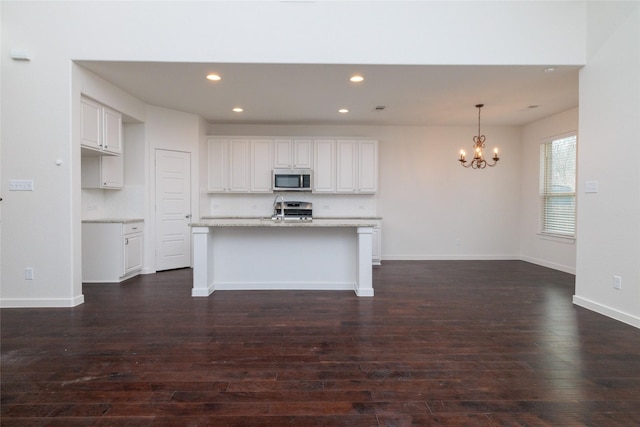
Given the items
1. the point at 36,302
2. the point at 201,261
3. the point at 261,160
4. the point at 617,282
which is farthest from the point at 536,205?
the point at 36,302

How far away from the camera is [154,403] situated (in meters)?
1.96

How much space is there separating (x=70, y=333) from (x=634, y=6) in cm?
605

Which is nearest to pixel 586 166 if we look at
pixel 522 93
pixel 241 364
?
pixel 522 93

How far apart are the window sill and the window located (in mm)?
52

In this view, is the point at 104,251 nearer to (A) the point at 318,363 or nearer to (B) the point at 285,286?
(B) the point at 285,286

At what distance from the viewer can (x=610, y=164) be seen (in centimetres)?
351

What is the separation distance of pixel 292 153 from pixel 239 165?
1062mm

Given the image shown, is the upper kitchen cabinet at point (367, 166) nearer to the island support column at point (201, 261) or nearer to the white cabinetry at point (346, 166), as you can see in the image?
the white cabinetry at point (346, 166)

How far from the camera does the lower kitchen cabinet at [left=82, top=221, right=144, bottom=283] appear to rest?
15.8ft

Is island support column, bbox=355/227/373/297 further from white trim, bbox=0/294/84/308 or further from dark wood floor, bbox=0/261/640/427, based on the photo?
white trim, bbox=0/294/84/308

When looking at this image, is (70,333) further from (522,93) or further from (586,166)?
(522,93)

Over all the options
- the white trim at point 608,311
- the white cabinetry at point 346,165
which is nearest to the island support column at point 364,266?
the white trim at point 608,311

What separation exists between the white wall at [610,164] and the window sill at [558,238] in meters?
2.14

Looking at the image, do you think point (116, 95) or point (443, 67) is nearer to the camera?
point (443, 67)
